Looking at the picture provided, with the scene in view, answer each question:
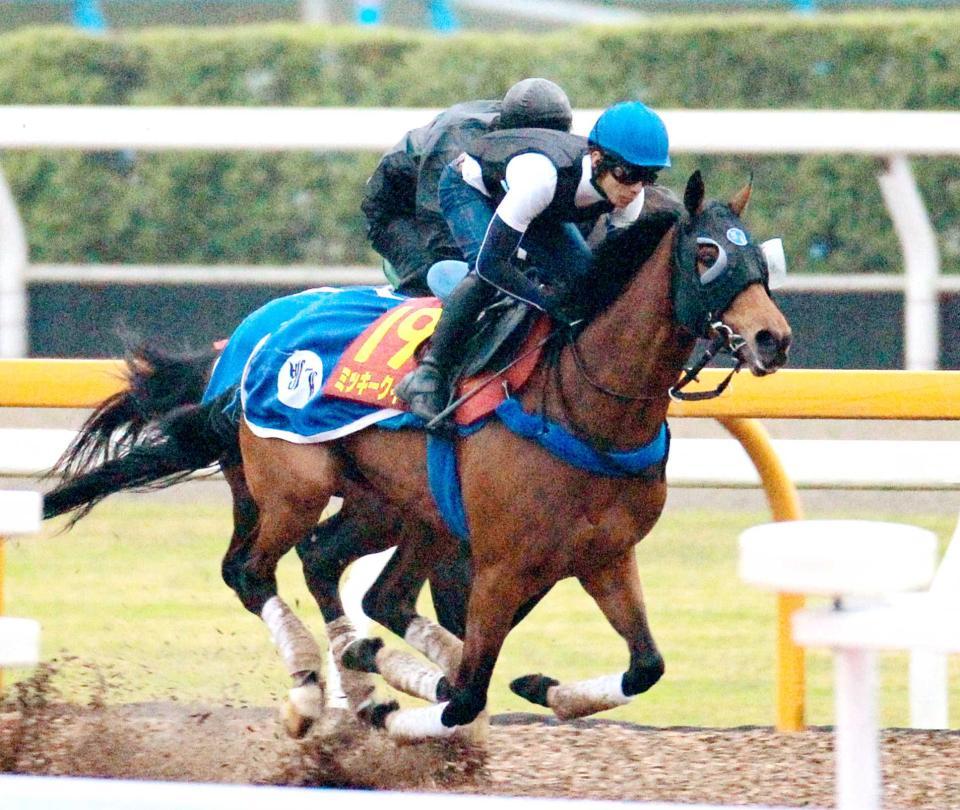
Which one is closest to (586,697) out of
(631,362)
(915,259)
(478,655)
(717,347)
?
(478,655)

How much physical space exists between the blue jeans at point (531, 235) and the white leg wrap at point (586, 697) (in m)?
0.86

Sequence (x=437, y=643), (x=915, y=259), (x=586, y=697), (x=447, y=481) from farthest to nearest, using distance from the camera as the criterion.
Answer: (x=915, y=259) < (x=437, y=643) < (x=586, y=697) < (x=447, y=481)

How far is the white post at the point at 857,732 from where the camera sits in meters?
1.78

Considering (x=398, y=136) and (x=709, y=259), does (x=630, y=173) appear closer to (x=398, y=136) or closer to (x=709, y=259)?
(x=709, y=259)

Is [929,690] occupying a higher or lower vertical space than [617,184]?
lower

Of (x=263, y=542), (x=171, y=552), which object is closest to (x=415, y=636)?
(x=263, y=542)

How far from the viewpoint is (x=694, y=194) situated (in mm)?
3469

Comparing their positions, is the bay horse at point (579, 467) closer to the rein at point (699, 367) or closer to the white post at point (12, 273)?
the rein at point (699, 367)

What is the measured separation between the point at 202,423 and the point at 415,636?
0.76 m

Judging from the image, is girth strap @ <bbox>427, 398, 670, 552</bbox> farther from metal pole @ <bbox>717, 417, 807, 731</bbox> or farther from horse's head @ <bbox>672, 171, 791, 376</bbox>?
metal pole @ <bbox>717, 417, 807, 731</bbox>

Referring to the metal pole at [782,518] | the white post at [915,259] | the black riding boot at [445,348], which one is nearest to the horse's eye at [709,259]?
the black riding boot at [445,348]

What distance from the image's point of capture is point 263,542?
14.5 feet

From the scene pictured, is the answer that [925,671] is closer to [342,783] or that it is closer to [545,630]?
[342,783]

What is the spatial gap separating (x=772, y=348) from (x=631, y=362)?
39 cm
